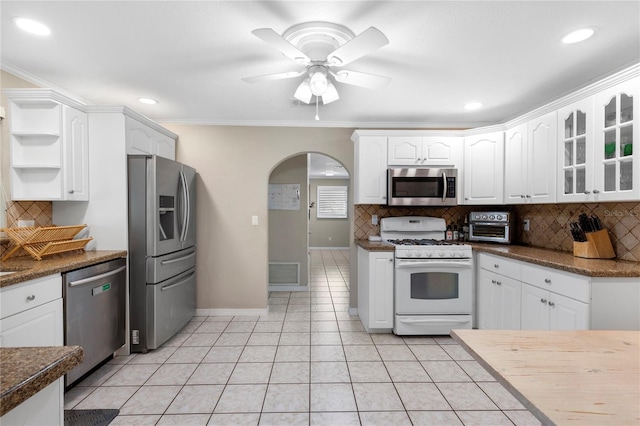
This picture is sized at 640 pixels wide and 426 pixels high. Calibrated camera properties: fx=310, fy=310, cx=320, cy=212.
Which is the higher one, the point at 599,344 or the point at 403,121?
the point at 403,121

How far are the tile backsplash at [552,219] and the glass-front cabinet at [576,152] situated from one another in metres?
0.34

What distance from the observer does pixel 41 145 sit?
2.41 m

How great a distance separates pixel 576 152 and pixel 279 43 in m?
2.38

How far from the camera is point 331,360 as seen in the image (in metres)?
2.63

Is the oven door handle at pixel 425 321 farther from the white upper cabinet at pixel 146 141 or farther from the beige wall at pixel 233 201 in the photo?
the white upper cabinet at pixel 146 141

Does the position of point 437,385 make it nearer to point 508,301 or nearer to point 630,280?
point 508,301

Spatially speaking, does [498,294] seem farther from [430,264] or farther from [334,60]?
[334,60]

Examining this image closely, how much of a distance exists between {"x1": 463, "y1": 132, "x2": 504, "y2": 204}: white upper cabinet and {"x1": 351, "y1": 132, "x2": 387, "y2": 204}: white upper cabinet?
934mm

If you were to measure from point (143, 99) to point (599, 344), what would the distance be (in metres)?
3.66

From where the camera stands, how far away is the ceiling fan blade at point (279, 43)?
1546 mm

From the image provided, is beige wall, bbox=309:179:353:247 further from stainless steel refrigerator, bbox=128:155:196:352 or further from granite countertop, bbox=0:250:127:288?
granite countertop, bbox=0:250:127:288

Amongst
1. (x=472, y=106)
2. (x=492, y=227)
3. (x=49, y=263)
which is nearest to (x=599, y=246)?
(x=492, y=227)

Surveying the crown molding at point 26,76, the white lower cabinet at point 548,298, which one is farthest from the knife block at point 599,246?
the crown molding at point 26,76

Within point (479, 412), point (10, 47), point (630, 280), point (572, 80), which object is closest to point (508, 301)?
point (630, 280)
